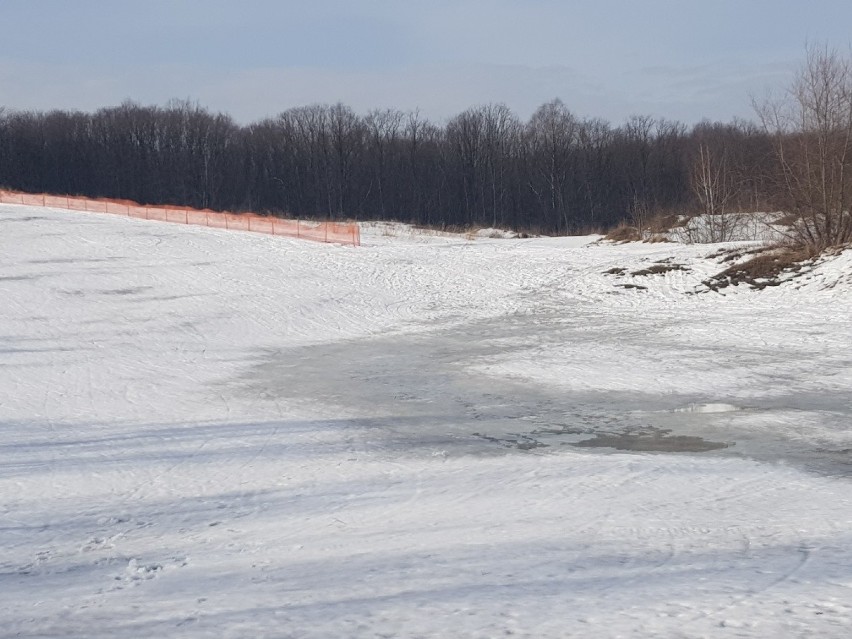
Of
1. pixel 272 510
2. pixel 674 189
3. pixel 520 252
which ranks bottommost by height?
pixel 272 510

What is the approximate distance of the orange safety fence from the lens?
1736 inches

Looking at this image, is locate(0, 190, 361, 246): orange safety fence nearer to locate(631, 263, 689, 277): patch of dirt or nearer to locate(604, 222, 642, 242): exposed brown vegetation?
locate(604, 222, 642, 242): exposed brown vegetation

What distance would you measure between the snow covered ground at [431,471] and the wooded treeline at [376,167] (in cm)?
6937

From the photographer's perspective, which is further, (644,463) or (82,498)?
(644,463)

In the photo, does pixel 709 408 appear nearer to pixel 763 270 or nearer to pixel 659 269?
pixel 763 270

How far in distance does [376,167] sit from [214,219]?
51263 millimetres

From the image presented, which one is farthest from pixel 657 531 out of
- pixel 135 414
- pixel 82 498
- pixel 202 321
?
pixel 202 321

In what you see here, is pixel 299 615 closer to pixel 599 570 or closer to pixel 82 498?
pixel 599 570

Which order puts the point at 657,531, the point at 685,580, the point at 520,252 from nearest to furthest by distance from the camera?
1. the point at 685,580
2. the point at 657,531
3. the point at 520,252

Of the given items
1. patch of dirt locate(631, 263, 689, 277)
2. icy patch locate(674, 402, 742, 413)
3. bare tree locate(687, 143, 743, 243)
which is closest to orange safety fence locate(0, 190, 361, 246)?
patch of dirt locate(631, 263, 689, 277)

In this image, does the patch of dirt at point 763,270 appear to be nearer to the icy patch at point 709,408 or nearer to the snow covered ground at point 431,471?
the snow covered ground at point 431,471

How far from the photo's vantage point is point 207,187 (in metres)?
94.6

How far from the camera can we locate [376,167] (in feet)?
317

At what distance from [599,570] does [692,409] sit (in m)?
6.64
